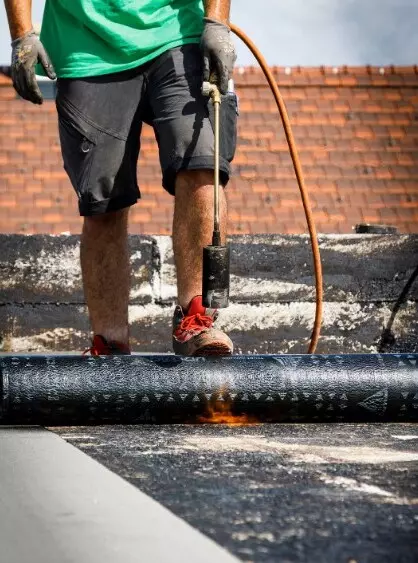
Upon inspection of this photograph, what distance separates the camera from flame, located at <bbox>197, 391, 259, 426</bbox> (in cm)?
280

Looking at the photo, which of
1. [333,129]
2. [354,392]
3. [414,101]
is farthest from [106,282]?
[414,101]

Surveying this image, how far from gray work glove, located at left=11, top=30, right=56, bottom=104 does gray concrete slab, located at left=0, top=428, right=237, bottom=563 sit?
1822 mm

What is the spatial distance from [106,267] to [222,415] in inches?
40.0

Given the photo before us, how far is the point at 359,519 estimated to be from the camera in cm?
158

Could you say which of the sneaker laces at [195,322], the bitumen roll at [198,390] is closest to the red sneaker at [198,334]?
the sneaker laces at [195,322]

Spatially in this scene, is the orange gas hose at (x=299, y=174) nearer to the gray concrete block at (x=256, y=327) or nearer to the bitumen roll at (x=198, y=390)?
the bitumen roll at (x=198, y=390)

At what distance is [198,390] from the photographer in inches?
109

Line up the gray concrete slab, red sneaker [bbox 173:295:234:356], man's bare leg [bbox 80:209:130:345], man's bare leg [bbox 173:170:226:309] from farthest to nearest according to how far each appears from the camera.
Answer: man's bare leg [bbox 80:209:130:345] → man's bare leg [bbox 173:170:226:309] → red sneaker [bbox 173:295:234:356] → the gray concrete slab

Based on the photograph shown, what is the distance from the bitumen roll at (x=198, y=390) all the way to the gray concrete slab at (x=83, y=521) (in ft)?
2.23

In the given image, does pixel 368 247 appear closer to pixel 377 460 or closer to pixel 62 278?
pixel 62 278

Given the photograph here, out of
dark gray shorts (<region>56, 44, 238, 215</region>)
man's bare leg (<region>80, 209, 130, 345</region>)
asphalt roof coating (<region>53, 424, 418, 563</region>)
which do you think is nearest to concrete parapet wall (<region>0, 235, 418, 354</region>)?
man's bare leg (<region>80, 209, 130, 345</region>)

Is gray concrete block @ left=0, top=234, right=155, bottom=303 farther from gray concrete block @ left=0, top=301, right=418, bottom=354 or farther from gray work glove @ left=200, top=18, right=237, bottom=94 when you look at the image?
gray work glove @ left=200, top=18, right=237, bottom=94

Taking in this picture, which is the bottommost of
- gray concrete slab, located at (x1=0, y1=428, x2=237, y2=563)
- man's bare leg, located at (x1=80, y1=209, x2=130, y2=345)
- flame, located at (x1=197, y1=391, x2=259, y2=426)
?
gray concrete slab, located at (x1=0, y1=428, x2=237, y2=563)

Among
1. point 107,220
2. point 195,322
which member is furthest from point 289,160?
point 195,322
